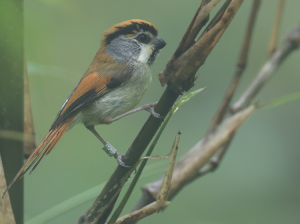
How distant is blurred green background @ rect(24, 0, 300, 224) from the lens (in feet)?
5.86

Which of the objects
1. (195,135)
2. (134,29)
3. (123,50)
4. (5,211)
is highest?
(134,29)

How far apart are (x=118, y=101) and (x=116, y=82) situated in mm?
80

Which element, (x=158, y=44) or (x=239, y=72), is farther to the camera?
(x=158, y=44)

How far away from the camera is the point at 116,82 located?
1298 millimetres

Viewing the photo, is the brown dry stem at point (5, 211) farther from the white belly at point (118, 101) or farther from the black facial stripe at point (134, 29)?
the black facial stripe at point (134, 29)

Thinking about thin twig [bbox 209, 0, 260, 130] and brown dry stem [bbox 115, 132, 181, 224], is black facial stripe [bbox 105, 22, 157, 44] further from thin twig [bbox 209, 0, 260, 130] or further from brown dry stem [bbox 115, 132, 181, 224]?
brown dry stem [bbox 115, 132, 181, 224]

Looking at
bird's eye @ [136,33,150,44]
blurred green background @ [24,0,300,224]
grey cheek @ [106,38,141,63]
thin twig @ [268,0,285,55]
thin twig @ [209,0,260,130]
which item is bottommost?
blurred green background @ [24,0,300,224]

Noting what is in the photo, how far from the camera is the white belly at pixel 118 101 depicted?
1302mm

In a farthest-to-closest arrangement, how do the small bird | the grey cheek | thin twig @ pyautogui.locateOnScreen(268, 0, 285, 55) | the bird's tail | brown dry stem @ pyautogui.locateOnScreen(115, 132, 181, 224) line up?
the grey cheek < the small bird < thin twig @ pyautogui.locateOnScreen(268, 0, 285, 55) < the bird's tail < brown dry stem @ pyautogui.locateOnScreen(115, 132, 181, 224)

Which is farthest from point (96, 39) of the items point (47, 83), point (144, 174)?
point (144, 174)

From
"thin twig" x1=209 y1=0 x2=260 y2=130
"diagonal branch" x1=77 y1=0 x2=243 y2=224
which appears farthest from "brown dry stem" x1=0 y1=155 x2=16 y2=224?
"thin twig" x1=209 y1=0 x2=260 y2=130

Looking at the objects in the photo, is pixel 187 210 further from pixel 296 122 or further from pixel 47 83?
pixel 47 83

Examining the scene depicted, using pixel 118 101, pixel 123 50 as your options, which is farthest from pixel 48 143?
pixel 123 50

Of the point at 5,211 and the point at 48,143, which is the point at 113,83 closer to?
the point at 48,143
